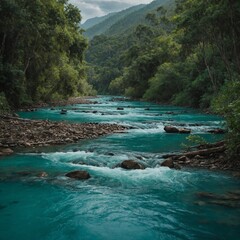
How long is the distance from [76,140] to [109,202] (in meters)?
8.52

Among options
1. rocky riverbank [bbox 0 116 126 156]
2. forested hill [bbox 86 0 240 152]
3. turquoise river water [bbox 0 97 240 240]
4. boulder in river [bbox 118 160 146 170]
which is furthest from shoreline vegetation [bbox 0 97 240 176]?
forested hill [bbox 86 0 240 152]

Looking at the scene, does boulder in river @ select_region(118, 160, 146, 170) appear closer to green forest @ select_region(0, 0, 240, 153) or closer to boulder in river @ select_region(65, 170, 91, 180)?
boulder in river @ select_region(65, 170, 91, 180)

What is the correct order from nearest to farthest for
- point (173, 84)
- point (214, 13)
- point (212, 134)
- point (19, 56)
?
point (212, 134), point (214, 13), point (19, 56), point (173, 84)

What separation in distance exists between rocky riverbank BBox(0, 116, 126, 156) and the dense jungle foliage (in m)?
5.88

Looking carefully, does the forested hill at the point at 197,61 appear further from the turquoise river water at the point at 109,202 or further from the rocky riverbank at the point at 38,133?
the rocky riverbank at the point at 38,133

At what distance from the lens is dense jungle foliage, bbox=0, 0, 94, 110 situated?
2745cm

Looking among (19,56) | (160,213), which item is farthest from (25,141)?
(19,56)

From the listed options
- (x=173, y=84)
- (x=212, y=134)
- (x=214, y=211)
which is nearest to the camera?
(x=214, y=211)

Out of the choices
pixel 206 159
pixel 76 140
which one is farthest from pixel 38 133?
pixel 206 159

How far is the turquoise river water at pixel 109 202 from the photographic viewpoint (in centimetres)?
674

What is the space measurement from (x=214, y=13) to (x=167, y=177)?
669 inches

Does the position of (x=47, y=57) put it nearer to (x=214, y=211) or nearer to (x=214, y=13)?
(x=214, y=13)

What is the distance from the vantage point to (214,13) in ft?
78.5

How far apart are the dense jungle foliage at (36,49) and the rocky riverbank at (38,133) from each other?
19.3 feet
